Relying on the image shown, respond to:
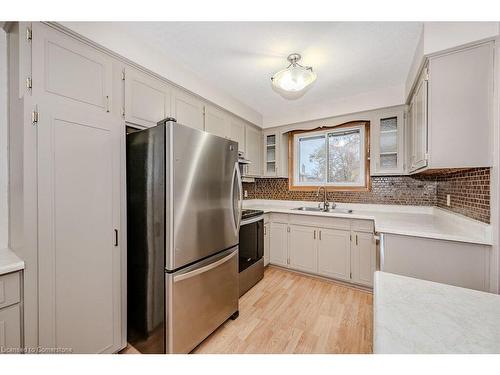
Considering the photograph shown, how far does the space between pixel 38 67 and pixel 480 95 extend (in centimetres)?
264

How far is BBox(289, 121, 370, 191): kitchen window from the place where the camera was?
3037 mm

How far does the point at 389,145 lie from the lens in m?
2.67

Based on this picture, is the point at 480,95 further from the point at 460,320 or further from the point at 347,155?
the point at 347,155

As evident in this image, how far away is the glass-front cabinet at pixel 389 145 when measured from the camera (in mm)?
2564

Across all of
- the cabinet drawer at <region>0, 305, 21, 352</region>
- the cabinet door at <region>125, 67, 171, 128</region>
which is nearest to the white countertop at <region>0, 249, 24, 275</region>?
the cabinet drawer at <region>0, 305, 21, 352</region>

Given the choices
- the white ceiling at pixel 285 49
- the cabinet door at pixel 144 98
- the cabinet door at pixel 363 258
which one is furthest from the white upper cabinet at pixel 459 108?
the cabinet door at pixel 144 98

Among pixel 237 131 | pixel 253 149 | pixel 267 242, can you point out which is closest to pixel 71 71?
pixel 237 131

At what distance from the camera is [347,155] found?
10.4 ft

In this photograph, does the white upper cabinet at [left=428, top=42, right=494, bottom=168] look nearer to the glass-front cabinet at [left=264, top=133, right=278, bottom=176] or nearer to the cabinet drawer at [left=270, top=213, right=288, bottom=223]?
the cabinet drawer at [left=270, top=213, right=288, bottom=223]

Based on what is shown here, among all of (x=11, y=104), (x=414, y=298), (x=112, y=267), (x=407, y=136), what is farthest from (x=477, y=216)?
(x=11, y=104)

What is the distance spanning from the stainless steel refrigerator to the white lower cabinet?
1.44 metres

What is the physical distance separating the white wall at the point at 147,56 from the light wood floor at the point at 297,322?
2196 mm

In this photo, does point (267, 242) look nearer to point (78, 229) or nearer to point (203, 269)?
point (203, 269)
